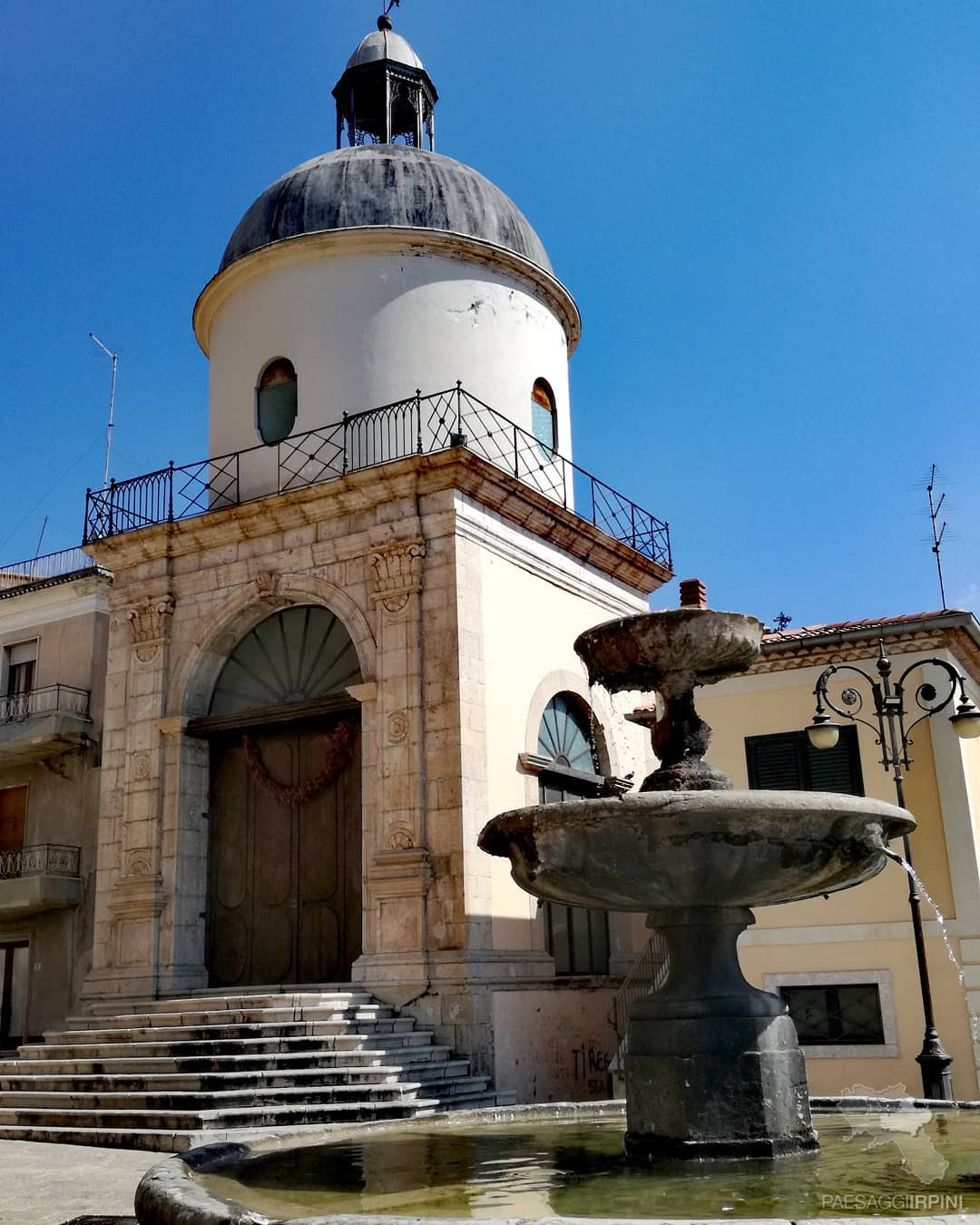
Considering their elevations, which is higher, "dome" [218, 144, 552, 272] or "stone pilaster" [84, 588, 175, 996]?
"dome" [218, 144, 552, 272]

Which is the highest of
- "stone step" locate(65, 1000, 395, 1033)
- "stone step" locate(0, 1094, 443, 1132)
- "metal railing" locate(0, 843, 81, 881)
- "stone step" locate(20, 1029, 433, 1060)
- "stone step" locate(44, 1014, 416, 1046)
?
"metal railing" locate(0, 843, 81, 881)

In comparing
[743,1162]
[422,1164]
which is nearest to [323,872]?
[422,1164]

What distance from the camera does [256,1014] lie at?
12.7m

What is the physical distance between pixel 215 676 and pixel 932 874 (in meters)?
9.34

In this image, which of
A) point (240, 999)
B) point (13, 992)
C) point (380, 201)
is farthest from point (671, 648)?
point (13, 992)

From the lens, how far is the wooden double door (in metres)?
15.2

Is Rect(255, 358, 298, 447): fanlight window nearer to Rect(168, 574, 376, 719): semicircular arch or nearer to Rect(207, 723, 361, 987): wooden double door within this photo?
Rect(168, 574, 376, 719): semicircular arch

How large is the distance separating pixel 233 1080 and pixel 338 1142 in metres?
4.27

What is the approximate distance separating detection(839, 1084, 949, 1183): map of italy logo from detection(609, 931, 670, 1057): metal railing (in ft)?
24.0

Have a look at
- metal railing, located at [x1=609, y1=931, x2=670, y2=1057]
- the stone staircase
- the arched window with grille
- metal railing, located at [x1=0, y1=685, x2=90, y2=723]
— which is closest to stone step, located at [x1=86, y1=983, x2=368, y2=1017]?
the stone staircase

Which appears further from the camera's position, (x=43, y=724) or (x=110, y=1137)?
(x=43, y=724)

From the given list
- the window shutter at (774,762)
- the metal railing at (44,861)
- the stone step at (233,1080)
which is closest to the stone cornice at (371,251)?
the window shutter at (774,762)

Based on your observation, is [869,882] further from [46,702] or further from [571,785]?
[46,702]

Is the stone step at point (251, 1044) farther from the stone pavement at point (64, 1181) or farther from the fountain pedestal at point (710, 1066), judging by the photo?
the fountain pedestal at point (710, 1066)
